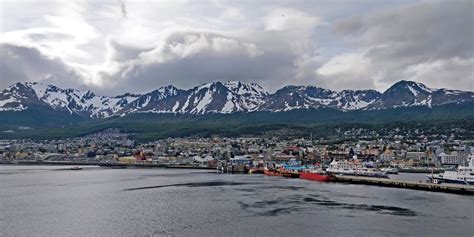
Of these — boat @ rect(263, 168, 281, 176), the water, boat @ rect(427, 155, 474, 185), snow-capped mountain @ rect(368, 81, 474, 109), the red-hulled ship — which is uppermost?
snow-capped mountain @ rect(368, 81, 474, 109)

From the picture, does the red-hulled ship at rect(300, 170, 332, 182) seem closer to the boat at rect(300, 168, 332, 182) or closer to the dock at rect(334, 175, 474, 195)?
the boat at rect(300, 168, 332, 182)

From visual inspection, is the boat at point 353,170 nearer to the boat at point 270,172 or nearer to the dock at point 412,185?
the dock at point 412,185

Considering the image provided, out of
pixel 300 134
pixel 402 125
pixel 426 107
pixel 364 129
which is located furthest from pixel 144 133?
pixel 426 107

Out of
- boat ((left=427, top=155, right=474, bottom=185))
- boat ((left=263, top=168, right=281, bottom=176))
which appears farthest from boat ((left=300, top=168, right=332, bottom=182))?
boat ((left=427, top=155, right=474, bottom=185))

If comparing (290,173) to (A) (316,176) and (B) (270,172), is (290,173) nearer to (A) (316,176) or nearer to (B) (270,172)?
(B) (270,172)

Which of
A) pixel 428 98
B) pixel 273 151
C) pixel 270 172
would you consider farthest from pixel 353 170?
pixel 428 98

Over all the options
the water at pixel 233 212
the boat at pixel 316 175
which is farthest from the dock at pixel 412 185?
the water at pixel 233 212
